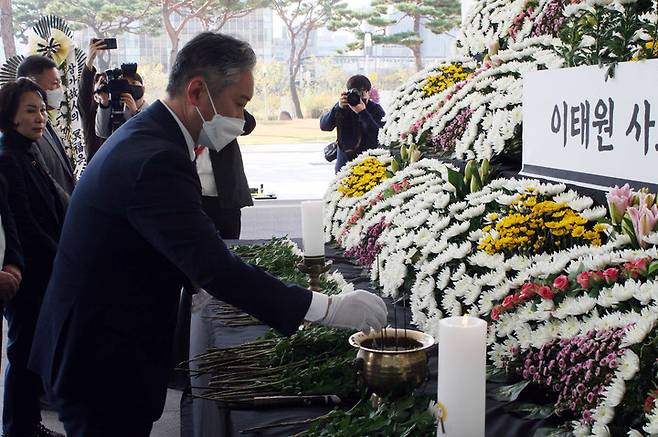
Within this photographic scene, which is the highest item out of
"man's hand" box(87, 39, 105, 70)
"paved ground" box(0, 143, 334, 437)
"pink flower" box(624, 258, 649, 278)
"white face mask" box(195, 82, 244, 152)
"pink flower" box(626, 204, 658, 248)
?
"man's hand" box(87, 39, 105, 70)

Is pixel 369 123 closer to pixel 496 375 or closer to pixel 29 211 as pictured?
pixel 29 211

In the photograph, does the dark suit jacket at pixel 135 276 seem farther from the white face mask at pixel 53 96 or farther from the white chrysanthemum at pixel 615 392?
the white face mask at pixel 53 96

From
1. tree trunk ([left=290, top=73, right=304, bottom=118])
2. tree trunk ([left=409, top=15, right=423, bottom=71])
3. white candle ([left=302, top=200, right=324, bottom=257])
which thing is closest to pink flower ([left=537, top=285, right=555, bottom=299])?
white candle ([left=302, top=200, right=324, bottom=257])

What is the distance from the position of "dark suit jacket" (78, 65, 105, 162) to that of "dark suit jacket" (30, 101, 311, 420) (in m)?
2.86

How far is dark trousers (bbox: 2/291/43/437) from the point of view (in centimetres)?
238

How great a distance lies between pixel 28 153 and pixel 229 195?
0.86m

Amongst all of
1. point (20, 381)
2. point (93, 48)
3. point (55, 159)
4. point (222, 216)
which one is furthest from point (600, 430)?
point (93, 48)

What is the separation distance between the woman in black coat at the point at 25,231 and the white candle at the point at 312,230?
1221 mm

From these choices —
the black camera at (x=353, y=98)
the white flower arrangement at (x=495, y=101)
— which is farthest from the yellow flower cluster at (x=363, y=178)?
the black camera at (x=353, y=98)

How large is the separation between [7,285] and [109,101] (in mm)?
2149

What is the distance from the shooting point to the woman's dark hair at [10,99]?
252 cm

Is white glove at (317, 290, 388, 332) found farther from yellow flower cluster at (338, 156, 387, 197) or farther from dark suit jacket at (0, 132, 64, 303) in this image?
dark suit jacket at (0, 132, 64, 303)

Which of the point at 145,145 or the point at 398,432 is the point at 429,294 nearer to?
the point at 398,432

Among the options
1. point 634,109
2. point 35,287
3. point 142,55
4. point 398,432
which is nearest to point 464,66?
point 634,109
